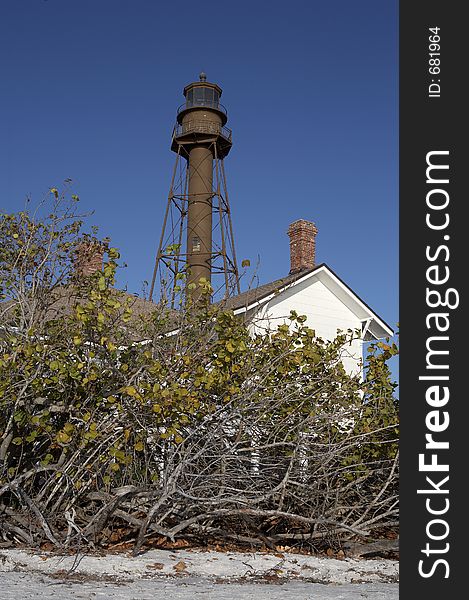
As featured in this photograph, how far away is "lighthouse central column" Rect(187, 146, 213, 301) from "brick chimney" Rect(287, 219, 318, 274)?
2687mm

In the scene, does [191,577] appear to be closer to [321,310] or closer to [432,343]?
[432,343]

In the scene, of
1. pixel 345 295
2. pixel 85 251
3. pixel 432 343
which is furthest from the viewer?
pixel 345 295

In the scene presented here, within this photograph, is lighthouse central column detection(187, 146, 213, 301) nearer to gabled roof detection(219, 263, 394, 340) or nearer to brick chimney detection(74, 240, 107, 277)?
gabled roof detection(219, 263, 394, 340)

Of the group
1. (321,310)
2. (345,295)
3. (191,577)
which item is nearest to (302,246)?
(345,295)

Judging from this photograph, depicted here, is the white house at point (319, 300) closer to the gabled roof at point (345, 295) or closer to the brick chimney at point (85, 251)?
the gabled roof at point (345, 295)

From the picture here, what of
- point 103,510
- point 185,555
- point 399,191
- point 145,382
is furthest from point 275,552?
point 399,191

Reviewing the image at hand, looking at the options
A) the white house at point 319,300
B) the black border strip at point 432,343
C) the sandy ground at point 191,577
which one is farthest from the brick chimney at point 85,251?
the white house at point 319,300

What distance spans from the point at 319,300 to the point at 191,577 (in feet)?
40.7

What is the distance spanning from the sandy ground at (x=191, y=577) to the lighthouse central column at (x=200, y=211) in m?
13.6

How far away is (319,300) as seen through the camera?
1805 cm

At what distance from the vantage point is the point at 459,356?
379cm

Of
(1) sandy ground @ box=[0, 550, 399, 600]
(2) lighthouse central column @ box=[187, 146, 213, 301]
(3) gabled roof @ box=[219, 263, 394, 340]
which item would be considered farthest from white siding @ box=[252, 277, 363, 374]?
(1) sandy ground @ box=[0, 550, 399, 600]

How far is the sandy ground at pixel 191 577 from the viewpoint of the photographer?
5.34 m

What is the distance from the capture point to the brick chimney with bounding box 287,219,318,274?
19125mm
